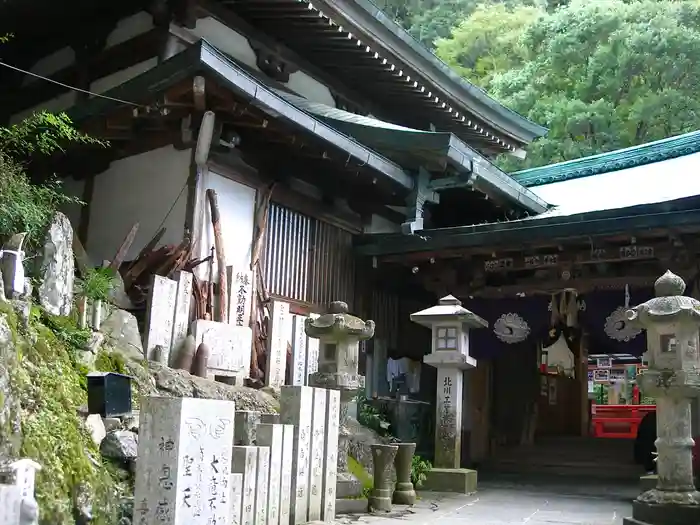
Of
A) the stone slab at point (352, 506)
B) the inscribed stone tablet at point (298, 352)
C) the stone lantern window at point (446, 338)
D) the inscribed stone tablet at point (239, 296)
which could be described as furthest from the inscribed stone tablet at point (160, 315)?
the stone lantern window at point (446, 338)

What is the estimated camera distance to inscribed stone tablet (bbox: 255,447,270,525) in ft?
18.7

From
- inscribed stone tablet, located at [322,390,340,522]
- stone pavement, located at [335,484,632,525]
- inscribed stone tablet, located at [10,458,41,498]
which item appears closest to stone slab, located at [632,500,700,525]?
stone pavement, located at [335,484,632,525]

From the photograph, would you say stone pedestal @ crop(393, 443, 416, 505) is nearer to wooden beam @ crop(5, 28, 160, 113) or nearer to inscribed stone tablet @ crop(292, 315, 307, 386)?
inscribed stone tablet @ crop(292, 315, 307, 386)

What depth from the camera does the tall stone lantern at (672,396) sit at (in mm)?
6773

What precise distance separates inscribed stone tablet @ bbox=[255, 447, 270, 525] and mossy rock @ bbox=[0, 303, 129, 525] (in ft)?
3.34

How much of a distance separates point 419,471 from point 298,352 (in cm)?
255

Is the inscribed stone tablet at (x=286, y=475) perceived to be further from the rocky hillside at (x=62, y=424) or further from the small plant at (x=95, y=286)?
Result: the small plant at (x=95, y=286)

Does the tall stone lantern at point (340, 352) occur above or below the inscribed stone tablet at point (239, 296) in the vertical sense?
below

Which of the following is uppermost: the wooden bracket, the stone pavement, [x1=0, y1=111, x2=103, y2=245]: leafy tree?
the wooden bracket

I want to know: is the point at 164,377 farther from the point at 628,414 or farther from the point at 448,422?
the point at 628,414

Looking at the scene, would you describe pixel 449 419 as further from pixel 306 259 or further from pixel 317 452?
pixel 317 452

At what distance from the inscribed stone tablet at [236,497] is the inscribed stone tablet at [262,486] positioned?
306 mm

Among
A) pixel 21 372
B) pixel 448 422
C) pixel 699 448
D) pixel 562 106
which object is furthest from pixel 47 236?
pixel 562 106

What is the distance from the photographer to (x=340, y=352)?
811cm
